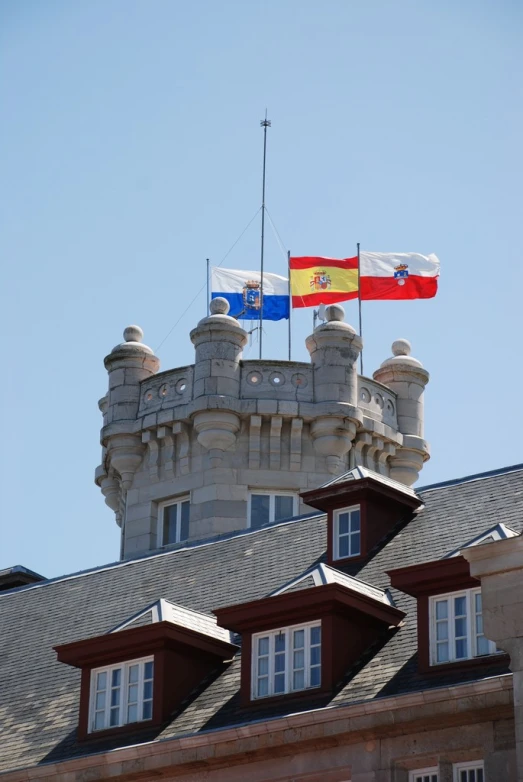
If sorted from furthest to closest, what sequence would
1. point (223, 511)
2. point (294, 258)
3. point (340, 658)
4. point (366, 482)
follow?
point (294, 258)
point (223, 511)
point (366, 482)
point (340, 658)

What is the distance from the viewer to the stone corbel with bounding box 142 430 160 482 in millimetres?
46031

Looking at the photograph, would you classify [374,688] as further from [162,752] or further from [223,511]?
[223,511]

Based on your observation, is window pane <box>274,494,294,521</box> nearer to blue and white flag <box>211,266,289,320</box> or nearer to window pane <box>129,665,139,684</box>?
blue and white flag <box>211,266,289,320</box>

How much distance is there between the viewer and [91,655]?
86.6ft

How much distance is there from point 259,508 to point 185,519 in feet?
6.17

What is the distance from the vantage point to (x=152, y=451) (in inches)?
1822

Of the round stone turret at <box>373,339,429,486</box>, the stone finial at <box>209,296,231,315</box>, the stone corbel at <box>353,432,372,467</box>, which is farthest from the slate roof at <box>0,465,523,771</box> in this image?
the round stone turret at <box>373,339,429,486</box>

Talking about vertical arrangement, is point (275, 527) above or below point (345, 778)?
above

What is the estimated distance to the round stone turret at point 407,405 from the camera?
1874 inches

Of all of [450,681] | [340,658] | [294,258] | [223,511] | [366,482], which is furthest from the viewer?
[294,258]

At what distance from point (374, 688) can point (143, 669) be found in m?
4.06

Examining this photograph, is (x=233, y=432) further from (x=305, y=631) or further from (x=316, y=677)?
(x=316, y=677)

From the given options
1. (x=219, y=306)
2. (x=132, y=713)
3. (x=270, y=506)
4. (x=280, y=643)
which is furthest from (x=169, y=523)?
(x=280, y=643)

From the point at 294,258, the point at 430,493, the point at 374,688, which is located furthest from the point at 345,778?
the point at 294,258
